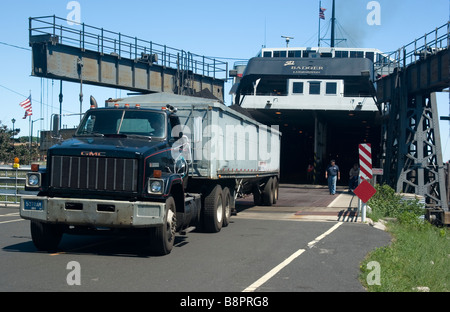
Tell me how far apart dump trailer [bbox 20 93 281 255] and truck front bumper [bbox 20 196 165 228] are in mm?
17

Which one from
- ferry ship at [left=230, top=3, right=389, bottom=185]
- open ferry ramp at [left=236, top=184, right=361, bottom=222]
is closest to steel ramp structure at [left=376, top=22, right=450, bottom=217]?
open ferry ramp at [left=236, top=184, right=361, bottom=222]

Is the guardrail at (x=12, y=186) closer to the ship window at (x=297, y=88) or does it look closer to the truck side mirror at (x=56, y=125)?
the truck side mirror at (x=56, y=125)

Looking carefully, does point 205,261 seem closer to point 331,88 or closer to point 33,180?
point 33,180

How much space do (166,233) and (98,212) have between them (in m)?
1.29

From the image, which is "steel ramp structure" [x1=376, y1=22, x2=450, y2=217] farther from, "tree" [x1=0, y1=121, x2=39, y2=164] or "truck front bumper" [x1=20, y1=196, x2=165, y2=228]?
"tree" [x1=0, y1=121, x2=39, y2=164]

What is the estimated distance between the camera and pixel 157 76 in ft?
111

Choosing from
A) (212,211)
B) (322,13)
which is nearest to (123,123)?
(212,211)

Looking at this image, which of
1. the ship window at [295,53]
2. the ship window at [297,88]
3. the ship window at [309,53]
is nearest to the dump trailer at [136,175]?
the ship window at [297,88]

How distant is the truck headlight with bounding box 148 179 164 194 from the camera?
9.42m

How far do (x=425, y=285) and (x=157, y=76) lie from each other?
27.6 meters

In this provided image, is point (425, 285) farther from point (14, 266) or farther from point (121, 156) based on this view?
point (14, 266)

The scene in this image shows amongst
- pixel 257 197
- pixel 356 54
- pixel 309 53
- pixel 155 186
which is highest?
pixel 356 54

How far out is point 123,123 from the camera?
35.7 feet

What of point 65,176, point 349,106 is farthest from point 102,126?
point 349,106
